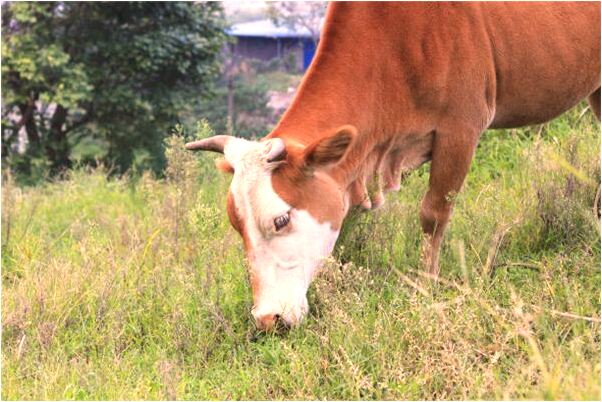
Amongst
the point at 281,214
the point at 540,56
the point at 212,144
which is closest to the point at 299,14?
the point at 540,56

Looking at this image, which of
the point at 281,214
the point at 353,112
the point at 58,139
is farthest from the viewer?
the point at 58,139

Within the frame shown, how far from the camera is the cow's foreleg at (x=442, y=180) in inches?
157

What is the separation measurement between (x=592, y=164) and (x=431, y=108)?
1711 mm

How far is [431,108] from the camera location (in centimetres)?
396

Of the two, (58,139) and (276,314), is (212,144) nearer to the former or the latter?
(276,314)

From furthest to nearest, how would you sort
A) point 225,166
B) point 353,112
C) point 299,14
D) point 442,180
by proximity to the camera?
1. point 299,14
2. point 442,180
3. point 353,112
4. point 225,166

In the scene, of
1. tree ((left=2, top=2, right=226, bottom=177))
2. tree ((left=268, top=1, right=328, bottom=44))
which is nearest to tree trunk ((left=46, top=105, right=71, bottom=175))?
tree ((left=2, top=2, right=226, bottom=177))

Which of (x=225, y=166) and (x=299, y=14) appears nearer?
(x=225, y=166)

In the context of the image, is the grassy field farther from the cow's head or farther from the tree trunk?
the tree trunk

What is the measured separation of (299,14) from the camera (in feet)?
47.6

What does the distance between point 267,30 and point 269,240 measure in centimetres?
1289

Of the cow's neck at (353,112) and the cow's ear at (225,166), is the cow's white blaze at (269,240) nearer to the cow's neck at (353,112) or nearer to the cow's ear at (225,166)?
the cow's ear at (225,166)

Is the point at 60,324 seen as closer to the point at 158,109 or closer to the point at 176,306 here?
the point at 176,306

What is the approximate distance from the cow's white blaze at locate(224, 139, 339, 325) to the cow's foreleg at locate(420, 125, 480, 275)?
0.74 m
